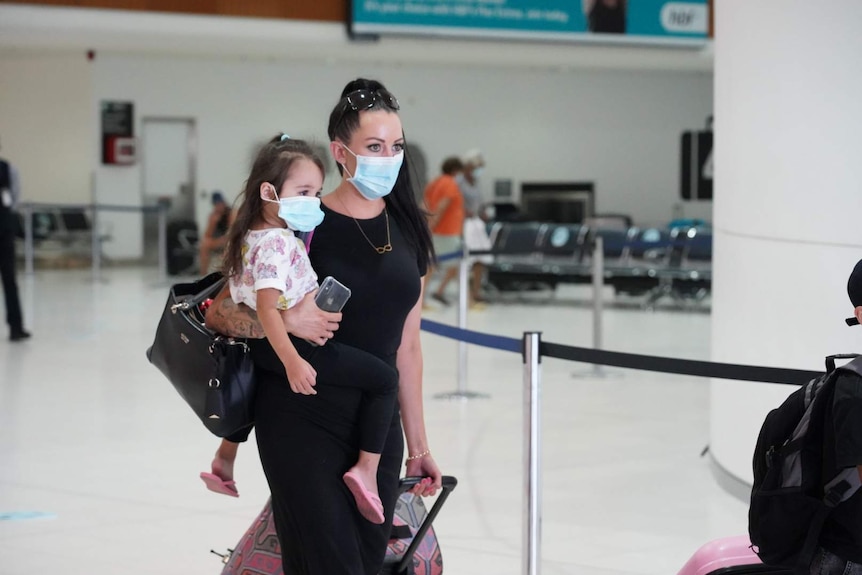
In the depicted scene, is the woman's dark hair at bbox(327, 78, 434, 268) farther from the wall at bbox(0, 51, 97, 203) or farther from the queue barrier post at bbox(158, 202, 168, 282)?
the wall at bbox(0, 51, 97, 203)

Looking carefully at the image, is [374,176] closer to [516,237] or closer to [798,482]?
[798,482]

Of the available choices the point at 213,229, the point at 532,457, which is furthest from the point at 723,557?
the point at 213,229

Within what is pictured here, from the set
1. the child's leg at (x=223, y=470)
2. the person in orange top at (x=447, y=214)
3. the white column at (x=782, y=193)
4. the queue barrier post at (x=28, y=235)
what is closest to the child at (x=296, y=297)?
the child's leg at (x=223, y=470)

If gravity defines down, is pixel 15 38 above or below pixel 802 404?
above

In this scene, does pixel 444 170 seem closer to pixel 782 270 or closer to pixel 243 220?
pixel 782 270

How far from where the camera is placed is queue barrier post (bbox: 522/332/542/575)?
13.2 feet

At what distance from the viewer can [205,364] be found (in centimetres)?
312

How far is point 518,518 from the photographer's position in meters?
5.88

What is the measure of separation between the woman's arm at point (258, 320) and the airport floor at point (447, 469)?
1279mm

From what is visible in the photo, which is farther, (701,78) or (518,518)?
(701,78)

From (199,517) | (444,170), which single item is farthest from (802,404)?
(444,170)

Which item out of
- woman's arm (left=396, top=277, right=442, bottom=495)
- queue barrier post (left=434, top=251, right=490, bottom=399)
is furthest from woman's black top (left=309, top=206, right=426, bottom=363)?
queue barrier post (left=434, top=251, right=490, bottom=399)

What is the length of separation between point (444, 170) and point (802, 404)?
41.9ft

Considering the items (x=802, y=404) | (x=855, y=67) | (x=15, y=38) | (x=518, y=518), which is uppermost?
(x=15, y=38)
